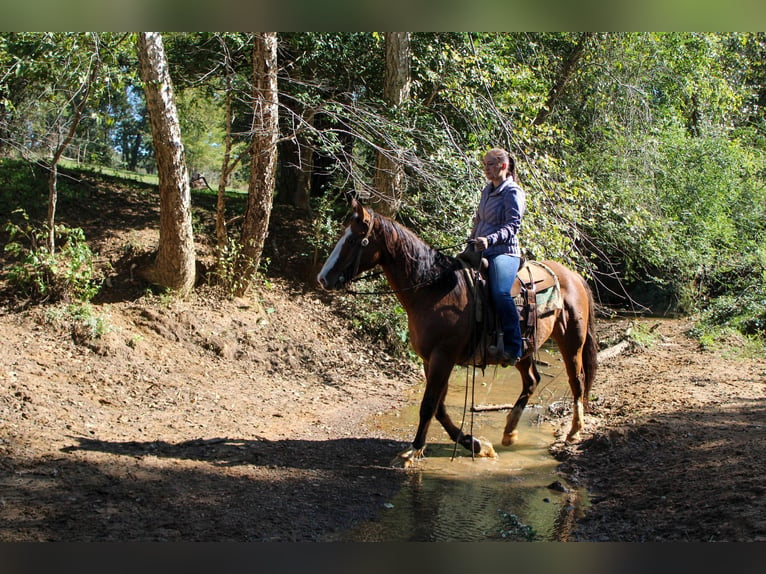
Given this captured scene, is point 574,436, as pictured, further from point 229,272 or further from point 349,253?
point 229,272

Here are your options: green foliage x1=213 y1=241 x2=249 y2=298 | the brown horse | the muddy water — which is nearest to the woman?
the brown horse

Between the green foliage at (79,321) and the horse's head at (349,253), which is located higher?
the horse's head at (349,253)

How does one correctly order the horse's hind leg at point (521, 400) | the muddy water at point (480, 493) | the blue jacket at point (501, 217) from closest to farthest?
the muddy water at point (480, 493) < the blue jacket at point (501, 217) < the horse's hind leg at point (521, 400)

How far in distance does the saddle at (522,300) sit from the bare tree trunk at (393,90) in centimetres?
498

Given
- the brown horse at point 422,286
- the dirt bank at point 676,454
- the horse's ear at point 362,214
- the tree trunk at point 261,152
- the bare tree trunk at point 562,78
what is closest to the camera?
the dirt bank at point 676,454

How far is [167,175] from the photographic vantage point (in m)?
9.91

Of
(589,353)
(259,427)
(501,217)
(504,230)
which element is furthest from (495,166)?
(259,427)

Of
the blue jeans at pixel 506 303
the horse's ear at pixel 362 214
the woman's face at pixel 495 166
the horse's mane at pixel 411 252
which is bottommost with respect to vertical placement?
the blue jeans at pixel 506 303

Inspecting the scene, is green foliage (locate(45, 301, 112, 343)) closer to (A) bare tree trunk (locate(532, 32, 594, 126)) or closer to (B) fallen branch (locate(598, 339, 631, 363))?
(B) fallen branch (locate(598, 339, 631, 363))

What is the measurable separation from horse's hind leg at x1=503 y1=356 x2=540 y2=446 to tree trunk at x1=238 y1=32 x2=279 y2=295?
5554 mm

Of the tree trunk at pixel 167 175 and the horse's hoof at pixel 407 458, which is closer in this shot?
the horse's hoof at pixel 407 458

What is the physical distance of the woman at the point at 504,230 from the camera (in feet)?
21.1

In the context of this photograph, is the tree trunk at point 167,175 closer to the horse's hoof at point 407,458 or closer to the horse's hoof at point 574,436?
the horse's hoof at point 407,458

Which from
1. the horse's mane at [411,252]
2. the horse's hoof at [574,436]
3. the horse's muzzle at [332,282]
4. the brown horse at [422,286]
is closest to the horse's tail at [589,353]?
the horse's hoof at [574,436]
